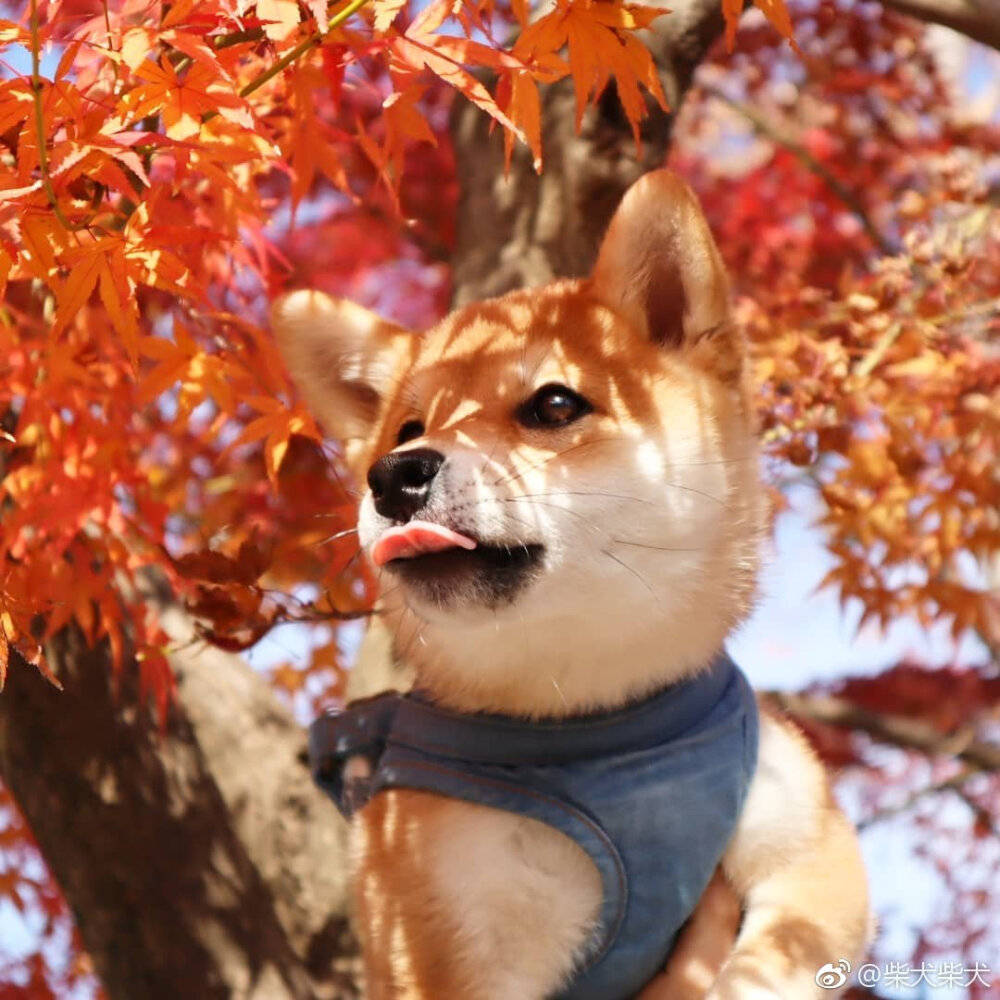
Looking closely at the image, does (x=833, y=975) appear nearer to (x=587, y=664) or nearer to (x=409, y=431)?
(x=587, y=664)

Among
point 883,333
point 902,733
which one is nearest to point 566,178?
point 883,333

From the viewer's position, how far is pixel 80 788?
286 cm

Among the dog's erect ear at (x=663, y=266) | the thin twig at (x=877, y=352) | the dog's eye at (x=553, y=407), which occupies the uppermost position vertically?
the dog's erect ear at (x=663, y=266)

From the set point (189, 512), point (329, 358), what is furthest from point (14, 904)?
point (329, 358)

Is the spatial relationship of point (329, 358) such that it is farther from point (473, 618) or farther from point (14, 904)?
point (14, 904)

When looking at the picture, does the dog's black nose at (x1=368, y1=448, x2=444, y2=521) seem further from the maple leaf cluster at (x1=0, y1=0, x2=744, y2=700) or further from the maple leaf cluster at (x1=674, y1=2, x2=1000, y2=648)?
the maple leaf cluster at (x1=674, y1=2, x2=1000, y2=648)

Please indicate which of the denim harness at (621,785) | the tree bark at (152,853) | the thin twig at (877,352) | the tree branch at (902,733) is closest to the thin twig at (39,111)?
the denim harness at (621,785)

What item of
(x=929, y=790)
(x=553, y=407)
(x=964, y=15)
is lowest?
(x=929, y=790)

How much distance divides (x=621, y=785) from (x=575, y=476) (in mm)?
560

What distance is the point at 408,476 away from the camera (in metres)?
1.89

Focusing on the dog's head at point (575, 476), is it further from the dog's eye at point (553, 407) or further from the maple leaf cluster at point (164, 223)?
the maple leaf cluster at point (164, 223)

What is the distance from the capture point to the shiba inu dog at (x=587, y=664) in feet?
6.50

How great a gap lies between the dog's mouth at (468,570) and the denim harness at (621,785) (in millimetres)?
316

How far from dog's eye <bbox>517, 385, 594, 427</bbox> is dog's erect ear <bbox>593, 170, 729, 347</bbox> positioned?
0.27 meters
